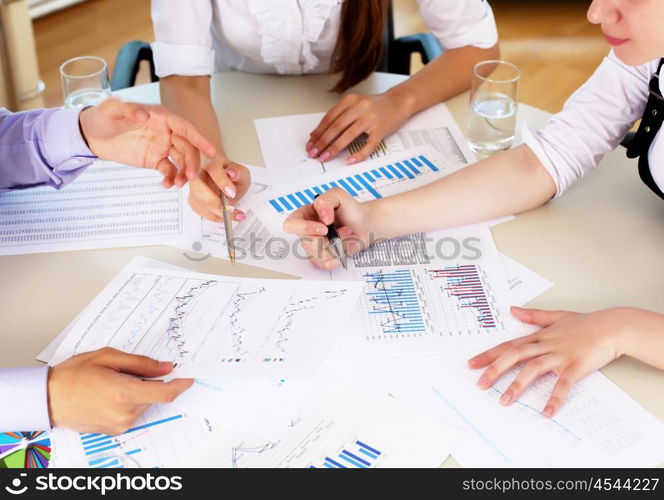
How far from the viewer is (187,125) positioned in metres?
1.16

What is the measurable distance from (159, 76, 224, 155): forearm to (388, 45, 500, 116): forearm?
0.33 metres

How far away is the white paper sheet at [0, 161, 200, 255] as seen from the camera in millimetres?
1146

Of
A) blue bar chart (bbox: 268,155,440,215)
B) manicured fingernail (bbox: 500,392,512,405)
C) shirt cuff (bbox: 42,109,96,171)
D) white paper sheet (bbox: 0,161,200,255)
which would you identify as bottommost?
white paper sheet (bbox: 0,161,200,255)

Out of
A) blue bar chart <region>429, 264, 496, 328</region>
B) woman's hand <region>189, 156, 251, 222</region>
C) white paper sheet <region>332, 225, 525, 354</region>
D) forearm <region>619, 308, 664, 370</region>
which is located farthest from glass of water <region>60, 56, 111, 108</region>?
forearm <region>619, 308, 664, 370</region>

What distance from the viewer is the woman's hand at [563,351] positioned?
35.3 inches

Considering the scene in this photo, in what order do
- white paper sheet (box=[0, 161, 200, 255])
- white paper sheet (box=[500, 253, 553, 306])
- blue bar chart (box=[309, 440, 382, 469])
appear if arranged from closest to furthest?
blue bar chart (box=[309, 440, 382, 469])
white paper sheet (box=[500, 253, 553, 306])
white paper sheet (box=[0, 161, 200, 255])

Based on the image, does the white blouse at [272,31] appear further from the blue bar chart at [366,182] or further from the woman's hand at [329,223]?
the woman's hand at [329,223]

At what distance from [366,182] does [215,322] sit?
424 mm

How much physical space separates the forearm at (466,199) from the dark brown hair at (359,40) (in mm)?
385

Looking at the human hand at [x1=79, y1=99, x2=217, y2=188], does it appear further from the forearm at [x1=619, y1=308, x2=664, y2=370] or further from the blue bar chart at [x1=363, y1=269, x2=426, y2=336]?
the forearm at [x1=619, y1=308, x2=664, y2=370]

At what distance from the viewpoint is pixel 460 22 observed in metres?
1.54

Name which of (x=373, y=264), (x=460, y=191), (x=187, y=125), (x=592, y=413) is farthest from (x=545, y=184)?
(x=187, y=125)

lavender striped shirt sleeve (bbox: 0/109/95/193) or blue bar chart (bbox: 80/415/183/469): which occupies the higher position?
lavender striped shirt sleeve (bbox: 0/109/95/193)

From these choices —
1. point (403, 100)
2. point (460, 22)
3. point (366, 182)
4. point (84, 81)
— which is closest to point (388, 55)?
point (460, 22)
